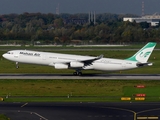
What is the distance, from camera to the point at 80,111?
171 feet

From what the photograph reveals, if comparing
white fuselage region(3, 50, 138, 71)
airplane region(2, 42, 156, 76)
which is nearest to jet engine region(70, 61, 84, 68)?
airplane region(2, 42, 156, 76)

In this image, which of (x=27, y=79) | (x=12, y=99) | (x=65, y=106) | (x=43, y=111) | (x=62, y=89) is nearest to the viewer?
(x=43, y=111)

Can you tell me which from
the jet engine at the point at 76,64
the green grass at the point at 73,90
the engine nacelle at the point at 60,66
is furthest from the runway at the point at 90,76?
the green grass at the point at 73,90

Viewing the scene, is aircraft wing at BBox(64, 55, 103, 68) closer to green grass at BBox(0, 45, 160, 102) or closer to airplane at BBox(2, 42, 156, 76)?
airplane at BBox(2, 42, 156, 76)

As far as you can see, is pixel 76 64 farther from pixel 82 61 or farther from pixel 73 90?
pixel 73 90

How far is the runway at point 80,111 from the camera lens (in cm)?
4894

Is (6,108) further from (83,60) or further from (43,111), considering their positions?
(83,60)

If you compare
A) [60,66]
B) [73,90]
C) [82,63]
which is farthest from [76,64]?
[73,90]

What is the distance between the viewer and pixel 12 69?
96438 mm

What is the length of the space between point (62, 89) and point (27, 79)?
10.3 metres

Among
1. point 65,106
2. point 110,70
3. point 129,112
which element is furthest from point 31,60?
point 129,112

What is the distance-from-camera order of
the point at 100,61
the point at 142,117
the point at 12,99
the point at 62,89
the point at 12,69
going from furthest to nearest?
the point at 12,69, the point at 100,61, the point at 62,89, the point at 12,99, the point at 142,117

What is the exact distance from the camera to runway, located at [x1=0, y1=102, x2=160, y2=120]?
4894 cm

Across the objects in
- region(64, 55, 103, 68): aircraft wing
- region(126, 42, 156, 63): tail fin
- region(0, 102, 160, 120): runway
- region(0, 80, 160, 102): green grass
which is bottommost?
region(0, 102, 160, 120): runway
